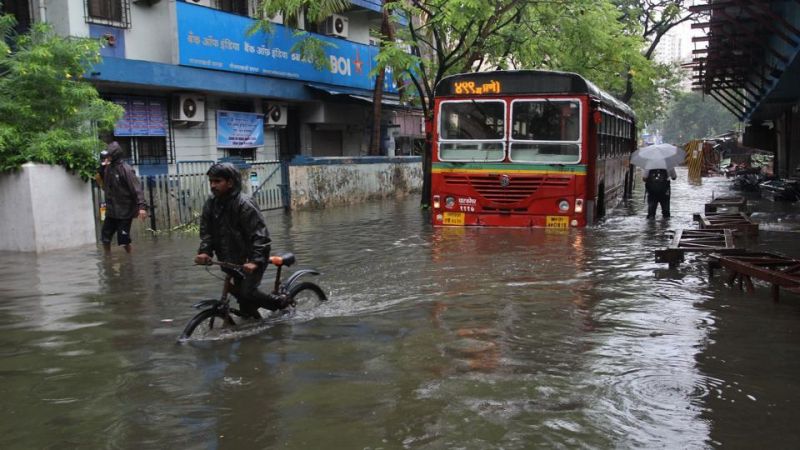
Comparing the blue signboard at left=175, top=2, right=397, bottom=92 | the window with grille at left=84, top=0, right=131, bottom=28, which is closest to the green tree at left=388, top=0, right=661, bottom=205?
the blue signboard at left=175, top=2, right=397, bottom=92

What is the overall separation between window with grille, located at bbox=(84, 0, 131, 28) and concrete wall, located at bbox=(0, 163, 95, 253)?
6021mm

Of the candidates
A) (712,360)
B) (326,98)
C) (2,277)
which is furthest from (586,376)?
(326,98)

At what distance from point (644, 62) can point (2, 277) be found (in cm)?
1904

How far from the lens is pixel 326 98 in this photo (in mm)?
22750

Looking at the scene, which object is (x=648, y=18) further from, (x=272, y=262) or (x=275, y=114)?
(x=272, y=262)

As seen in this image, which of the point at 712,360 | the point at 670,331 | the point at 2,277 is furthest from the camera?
the point at 2,277

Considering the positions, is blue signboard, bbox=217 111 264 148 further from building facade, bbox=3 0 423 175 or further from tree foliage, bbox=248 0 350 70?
tree foliage, bbox=248 0 350 70

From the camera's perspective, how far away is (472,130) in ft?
39.8

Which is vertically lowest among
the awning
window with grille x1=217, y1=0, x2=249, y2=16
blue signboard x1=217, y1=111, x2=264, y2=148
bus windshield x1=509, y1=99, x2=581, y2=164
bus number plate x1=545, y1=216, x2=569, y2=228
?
bus number plate x1=545, y1=216, x2=569, y2=228

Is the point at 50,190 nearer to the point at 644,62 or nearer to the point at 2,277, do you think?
the point at 2,277

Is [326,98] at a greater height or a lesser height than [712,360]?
greater

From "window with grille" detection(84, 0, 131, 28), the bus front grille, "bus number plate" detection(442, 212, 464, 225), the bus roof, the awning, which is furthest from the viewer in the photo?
the awning

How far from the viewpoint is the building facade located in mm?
16031

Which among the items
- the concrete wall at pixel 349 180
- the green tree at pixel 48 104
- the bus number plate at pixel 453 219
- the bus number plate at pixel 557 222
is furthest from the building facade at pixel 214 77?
the bus number plate at pixel 557 222
